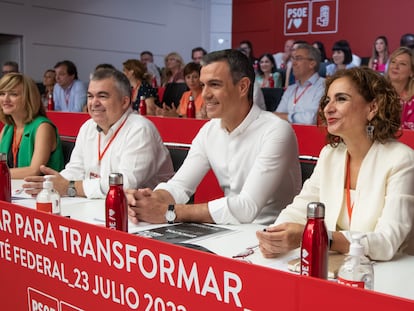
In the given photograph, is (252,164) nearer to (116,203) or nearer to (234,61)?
(234,61)

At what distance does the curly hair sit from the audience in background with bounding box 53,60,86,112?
540 centimetres

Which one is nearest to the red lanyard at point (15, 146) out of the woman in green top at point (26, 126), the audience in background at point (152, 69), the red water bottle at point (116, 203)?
the woman in green top at point (26, 126)

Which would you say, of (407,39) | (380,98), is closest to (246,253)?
(380,98)

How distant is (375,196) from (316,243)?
0.63 metres

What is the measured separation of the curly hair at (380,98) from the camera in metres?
1.92

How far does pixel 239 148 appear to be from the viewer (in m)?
2.53

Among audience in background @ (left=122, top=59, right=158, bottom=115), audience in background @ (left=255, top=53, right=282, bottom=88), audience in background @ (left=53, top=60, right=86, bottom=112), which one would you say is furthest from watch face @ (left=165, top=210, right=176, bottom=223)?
audience in background @ (left=255, top=53, right=282, bottom=88)

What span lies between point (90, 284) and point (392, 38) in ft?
28.4

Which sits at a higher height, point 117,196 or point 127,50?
point 127,50

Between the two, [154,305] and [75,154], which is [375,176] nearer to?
[154,305]

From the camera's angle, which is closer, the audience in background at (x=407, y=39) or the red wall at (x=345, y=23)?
the audience in background at (x=407, y=39)

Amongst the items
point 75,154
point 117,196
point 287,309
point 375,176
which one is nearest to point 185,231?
point 117,196

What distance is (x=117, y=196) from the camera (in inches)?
68.8

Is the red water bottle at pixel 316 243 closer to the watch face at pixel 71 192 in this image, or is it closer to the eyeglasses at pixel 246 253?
the eyeglasses at pixel 246 253
